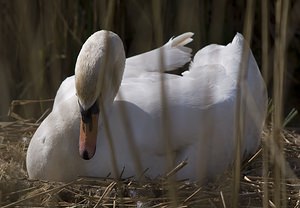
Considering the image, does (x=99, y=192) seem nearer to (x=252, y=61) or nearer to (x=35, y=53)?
(x=35, y=53)

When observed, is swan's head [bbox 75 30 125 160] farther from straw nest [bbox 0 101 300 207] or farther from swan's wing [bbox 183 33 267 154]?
swan's wing [bbox 183 33 267 154]

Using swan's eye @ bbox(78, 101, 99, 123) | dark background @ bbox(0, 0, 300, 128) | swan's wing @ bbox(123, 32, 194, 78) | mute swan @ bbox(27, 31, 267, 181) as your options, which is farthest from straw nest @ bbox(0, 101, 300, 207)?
dark background @ bbox(0, 0, 300, 128)

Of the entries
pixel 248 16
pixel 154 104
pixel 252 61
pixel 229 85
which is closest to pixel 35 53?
pixel 248 16

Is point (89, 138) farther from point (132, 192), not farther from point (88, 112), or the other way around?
point (132, 192)

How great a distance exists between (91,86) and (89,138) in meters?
0.30

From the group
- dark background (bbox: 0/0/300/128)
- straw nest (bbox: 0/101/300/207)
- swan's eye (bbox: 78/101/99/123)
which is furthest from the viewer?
dark background (bbox: 0/0/300/128)

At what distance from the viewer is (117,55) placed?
471 cm

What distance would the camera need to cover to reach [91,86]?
4133mm

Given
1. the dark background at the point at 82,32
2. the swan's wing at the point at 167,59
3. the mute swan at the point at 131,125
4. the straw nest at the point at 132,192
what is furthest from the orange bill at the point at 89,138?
the dark background at the point at 82,32

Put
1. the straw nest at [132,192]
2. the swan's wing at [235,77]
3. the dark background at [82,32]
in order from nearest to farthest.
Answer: the straw nest at [132,192], the swan's wing at [235,77], the dark background at [82,32]

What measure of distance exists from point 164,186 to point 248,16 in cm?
133

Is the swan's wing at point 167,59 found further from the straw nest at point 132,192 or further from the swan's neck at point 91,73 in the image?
the straw nest at point 132,192

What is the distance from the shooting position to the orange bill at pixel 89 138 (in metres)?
4.30

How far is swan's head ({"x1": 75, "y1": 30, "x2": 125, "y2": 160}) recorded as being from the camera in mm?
4133
